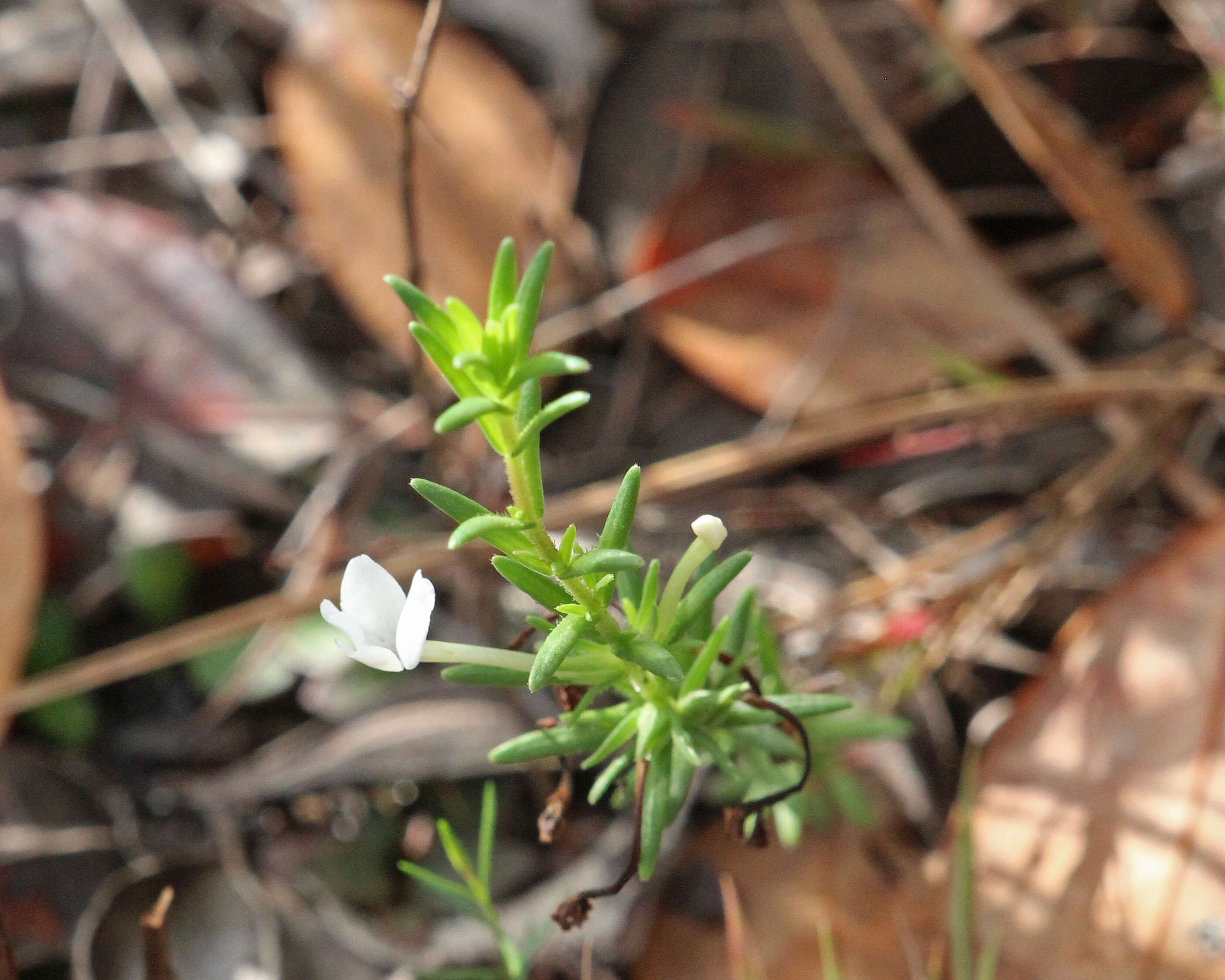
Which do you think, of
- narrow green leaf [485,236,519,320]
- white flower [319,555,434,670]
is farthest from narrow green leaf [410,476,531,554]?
narrow green leaf [485,236,519,320]

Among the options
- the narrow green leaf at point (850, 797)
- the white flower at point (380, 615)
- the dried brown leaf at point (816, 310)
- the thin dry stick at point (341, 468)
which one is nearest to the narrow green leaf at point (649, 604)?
the white flower at point (380, 615)

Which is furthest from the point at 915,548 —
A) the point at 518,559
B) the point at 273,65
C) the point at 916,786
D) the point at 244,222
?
the point at 273,65

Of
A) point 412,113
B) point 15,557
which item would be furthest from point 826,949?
point 15,557

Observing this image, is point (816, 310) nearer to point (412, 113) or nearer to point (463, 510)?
point (412, 113)

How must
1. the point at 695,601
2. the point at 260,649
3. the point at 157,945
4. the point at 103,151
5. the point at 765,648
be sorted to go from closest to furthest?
1. the point at 695,601
2. the point at 765,648
3. the point at 157,945
4. the point at 260,649
5. the point at 103,151

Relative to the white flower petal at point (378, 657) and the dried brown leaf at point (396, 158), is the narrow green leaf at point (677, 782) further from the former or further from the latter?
the dried brown leaf at point (396, 158)

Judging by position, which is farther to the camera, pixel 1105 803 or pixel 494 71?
pixel 494 71

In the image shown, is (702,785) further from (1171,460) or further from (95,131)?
(95,131)
